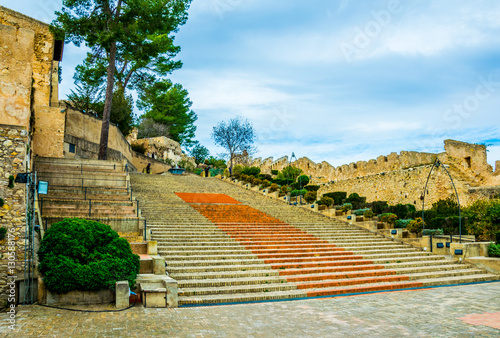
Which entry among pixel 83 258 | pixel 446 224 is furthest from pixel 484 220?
pixel 83 258

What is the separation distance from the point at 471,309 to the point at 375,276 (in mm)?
3398

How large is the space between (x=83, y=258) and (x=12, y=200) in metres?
2.23

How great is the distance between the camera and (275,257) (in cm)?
1227

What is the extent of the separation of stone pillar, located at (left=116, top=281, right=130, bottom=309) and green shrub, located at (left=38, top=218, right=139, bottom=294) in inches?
9.9

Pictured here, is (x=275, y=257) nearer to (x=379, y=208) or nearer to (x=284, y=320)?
(x=284, y=320)

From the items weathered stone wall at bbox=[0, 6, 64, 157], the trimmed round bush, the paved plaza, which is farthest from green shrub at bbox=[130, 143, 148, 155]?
the paved plaza

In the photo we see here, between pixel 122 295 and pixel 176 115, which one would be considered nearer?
pixel 122 295

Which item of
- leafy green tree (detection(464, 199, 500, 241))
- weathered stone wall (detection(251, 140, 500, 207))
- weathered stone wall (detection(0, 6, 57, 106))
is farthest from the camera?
weathered stone wall (detection(251, 140, 500, 207))

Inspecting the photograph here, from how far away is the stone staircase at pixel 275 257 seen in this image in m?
9.91

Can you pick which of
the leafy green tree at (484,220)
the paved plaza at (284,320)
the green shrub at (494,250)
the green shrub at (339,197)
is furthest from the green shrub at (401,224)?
the green shrub at (339,197)

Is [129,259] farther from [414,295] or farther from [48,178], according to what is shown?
[48,178]

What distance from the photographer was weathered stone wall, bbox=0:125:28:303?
328 inches

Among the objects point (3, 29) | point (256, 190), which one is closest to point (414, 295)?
point (3, 29)

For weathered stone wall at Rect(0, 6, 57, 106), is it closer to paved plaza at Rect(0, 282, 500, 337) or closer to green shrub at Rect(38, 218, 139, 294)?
green shrub at Rect(38, 218, 139, 294)
